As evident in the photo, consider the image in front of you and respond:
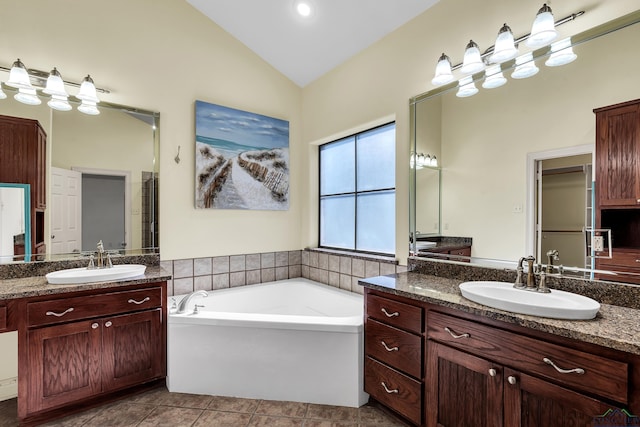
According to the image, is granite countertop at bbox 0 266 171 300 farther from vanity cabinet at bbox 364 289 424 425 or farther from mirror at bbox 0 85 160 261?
vanity cabinet at bbox 364 289 424 425

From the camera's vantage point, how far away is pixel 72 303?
1.81 m

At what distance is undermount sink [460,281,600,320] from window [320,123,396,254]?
1027 mm

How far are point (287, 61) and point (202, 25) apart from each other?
0.80m

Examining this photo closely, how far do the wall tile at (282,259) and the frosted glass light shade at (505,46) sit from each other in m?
2.43

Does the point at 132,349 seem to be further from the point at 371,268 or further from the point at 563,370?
the point at 563,370

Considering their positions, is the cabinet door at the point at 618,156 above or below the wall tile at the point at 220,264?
above

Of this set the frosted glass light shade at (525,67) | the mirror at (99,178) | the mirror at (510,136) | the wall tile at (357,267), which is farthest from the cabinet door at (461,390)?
the mirror at (99,178)

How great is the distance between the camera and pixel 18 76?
203cm

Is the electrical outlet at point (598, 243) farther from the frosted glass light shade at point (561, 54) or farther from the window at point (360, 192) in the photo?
the window at point (360, 192)

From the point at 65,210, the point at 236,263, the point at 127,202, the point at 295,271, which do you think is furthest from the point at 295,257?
the point at 65,210

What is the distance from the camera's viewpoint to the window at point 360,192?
8.81ft

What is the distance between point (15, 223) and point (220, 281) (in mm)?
1478

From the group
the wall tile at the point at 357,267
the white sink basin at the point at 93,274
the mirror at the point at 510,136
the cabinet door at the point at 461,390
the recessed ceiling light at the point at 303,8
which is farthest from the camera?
the wall tile at the point at 357,267

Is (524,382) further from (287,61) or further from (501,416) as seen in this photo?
(287,61)
